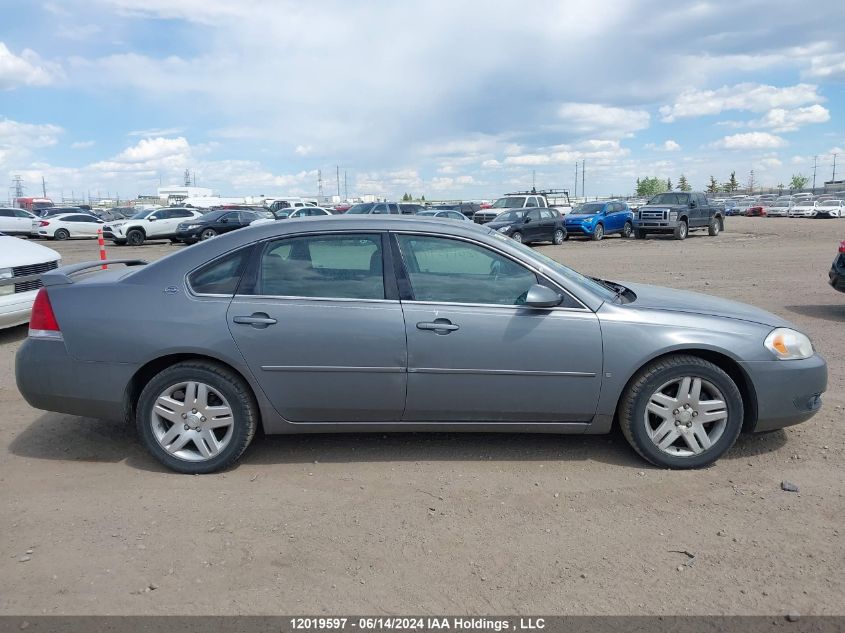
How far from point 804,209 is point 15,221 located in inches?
2095

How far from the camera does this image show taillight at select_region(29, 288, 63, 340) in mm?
4102

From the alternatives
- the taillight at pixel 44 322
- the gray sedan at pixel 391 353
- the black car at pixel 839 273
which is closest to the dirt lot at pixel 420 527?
the gray sedan at pixel 391 353

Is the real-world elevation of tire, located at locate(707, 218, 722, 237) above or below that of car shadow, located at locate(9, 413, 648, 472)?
above

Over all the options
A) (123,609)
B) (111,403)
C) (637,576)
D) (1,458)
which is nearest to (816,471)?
(637,576)

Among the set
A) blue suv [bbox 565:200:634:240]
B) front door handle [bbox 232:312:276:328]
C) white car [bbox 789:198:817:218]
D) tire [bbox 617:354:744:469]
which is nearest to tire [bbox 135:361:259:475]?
front door handle [bbox 232:312:276:328]

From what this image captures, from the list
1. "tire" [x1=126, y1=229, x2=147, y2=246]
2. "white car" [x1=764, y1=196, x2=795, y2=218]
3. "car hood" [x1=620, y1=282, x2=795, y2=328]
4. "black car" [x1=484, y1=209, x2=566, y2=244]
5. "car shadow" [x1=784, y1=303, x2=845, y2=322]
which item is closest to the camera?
"car hood" [x1=620, y1=282, x2=795, y2=328]

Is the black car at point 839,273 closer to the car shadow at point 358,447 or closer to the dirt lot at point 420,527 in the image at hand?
the dirt lot at point 420,527

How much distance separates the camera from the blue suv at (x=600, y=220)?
28078 mm

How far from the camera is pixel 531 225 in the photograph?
81.5ft

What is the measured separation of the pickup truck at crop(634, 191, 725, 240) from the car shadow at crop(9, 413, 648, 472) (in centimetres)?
2429

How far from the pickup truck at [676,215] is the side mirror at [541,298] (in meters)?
24.9

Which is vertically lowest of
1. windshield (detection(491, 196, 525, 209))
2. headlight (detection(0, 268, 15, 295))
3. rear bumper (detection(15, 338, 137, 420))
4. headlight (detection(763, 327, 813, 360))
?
rear bumper (detection(15, 338, 137, 420))

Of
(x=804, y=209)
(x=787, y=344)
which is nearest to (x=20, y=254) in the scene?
(x=787, y=344)

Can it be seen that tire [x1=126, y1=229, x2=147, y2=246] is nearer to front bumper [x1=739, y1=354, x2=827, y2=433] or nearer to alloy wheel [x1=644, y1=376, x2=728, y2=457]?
alloy wheel [x1=644, y1=376, x2=728, y2=457]
